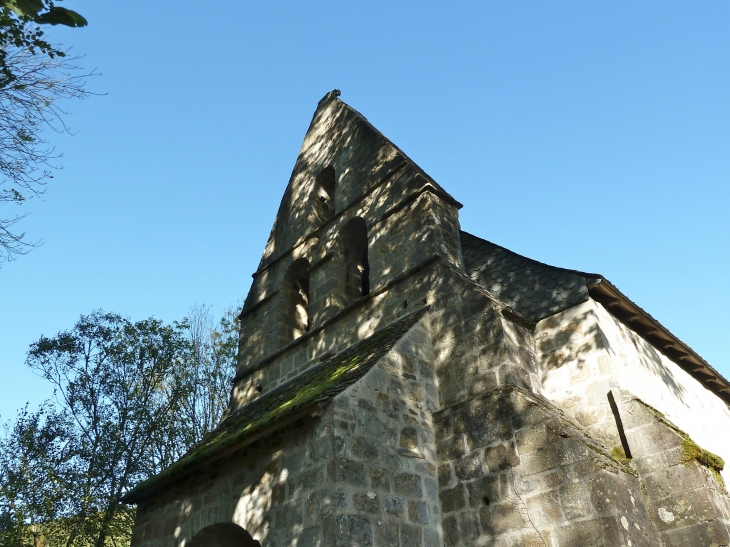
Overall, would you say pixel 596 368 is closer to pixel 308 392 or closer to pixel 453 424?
pixel 453 424

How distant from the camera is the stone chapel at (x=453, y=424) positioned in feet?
17.3

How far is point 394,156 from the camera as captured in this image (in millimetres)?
9664

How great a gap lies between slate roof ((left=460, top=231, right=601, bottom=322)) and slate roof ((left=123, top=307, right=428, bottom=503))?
1291 mm

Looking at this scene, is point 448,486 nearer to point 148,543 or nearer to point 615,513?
point 615,513

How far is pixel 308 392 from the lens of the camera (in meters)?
6.38

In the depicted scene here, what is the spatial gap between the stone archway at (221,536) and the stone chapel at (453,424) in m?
0.04

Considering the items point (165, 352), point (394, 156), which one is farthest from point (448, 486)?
point (165, 352)

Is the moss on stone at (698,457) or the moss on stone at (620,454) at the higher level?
the moss on stone at (620,454)

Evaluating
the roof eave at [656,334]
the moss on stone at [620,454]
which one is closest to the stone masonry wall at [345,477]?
the moss on stone at [620,454]

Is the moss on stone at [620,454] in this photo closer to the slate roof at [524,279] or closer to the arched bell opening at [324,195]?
the slate roof at [524,279]

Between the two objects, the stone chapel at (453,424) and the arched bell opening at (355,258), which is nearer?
the stone chapel at (453,424)

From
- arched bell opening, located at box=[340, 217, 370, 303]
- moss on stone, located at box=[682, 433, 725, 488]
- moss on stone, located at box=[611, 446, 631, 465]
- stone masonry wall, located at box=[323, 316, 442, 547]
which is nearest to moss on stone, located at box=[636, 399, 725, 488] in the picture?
moss on stone, located at box=[682, 433, 725, 488]

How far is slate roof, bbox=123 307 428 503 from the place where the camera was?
584 centimetres

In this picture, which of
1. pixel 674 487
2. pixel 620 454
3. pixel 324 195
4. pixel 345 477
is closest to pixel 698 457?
pixel 674 487
